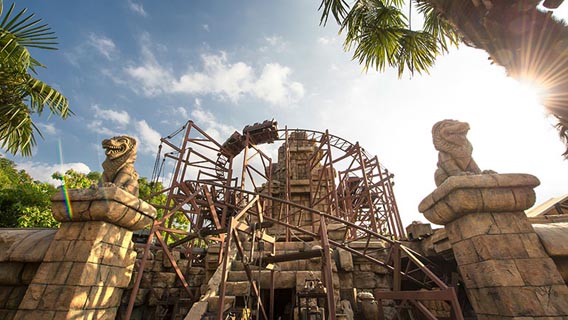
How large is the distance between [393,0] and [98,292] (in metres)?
6.95

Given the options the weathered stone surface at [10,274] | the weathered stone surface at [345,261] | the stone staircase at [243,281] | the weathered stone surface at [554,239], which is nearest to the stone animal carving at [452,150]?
the weathered stone surface at [554,239]

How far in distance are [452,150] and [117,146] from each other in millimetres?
4742

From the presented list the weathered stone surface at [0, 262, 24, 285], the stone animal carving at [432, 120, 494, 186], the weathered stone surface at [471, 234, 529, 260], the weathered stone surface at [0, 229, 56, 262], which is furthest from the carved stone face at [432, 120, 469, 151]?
the weathered stone surface at [0, 262, 24, 285]

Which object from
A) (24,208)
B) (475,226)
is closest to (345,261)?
(475,226)

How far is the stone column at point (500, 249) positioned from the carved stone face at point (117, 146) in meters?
4.27

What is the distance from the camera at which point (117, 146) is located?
351 cm

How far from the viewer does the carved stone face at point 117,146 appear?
136 inches

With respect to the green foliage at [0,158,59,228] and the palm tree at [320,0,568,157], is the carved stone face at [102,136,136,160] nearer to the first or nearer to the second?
the palm tree at [320,0,568,157]

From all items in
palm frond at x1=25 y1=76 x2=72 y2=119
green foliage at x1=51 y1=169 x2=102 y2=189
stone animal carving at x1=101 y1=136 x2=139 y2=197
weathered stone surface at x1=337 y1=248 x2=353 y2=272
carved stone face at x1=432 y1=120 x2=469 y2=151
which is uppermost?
green foliage at x1=51 y1=169 x2=102 y2=189

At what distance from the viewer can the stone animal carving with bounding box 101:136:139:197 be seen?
3254 millimetres

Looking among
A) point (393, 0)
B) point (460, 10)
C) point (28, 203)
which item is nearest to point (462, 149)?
point (460, 10)

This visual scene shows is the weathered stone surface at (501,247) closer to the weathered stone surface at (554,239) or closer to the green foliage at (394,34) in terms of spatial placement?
the weathered stone surface at (554,239)

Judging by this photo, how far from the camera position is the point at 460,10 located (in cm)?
314

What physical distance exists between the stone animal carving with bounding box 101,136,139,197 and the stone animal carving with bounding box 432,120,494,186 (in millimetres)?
4211
